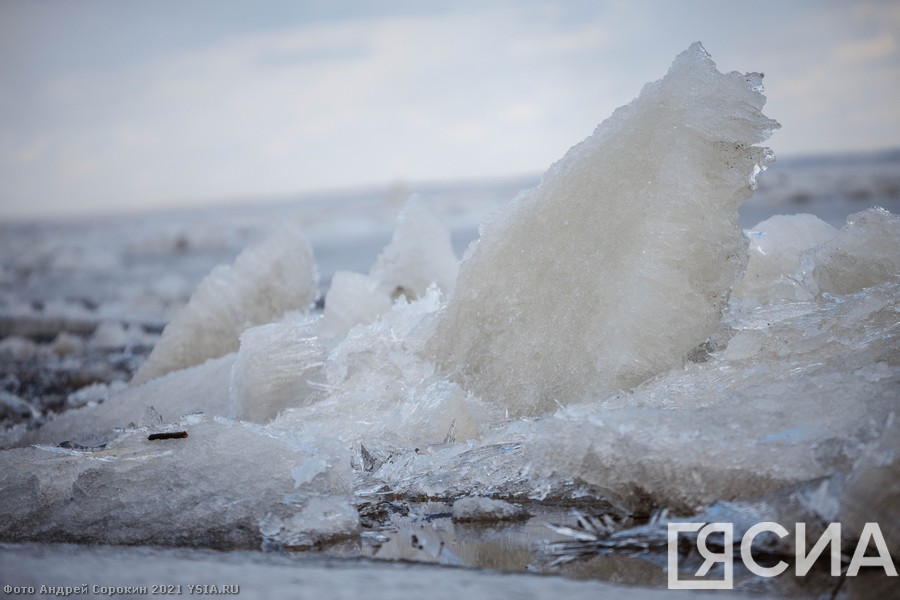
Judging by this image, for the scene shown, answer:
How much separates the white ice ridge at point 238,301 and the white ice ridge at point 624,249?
5.08 feet

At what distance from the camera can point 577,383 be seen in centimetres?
215

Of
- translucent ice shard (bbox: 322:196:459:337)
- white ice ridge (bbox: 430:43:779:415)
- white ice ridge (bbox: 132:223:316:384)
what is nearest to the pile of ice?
white ice ridge (bbox: 430:43:779:415)

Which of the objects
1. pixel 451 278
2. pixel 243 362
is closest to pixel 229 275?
pixel 451 278

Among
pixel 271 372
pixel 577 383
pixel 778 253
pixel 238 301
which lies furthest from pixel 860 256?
pixel 238 301

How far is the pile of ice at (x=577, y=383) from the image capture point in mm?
1576

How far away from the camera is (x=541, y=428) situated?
171cm

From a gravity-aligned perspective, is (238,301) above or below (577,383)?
above

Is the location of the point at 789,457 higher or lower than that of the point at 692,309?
lower

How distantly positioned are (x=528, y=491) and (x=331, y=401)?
832 mm

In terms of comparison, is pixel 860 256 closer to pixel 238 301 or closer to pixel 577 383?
pixel 577 383

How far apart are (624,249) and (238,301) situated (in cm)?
199

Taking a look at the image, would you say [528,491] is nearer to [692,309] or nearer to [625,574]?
[625,574]

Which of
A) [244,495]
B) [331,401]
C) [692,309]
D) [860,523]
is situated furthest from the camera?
[331,401]

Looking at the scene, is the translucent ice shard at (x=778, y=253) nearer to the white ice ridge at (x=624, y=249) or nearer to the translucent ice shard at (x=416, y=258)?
the white ice ridge at (x=624, y=249)
